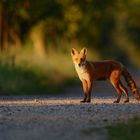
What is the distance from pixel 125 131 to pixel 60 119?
2.02 meters

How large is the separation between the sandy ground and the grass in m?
0.16

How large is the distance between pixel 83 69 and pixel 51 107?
1372 mm

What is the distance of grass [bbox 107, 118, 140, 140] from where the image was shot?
14.8 metres

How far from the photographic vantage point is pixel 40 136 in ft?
48.7

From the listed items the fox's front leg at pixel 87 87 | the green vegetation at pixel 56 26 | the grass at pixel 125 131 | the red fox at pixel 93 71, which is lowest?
the grass at pixel 125 131

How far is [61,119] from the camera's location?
16.8m

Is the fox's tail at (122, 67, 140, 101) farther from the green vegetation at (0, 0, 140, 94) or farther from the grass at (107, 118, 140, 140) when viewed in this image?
the green vegetation at (0, 0, 140, 94)

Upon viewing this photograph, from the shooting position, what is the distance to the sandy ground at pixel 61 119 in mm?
15021

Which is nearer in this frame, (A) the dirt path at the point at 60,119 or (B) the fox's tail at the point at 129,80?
(A) the dirt path at the point at 60,119

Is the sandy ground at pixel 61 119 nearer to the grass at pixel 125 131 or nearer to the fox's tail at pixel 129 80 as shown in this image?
the grass at pixel 125 131

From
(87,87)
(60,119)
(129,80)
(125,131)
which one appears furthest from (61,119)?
(129,80)

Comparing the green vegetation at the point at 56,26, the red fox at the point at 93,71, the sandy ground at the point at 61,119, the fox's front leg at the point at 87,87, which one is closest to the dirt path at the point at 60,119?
the sandy ground at the point at 61,119

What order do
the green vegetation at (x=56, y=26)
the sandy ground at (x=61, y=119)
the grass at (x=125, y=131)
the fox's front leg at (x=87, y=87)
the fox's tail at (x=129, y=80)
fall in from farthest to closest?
the green vegetation at (x=56, y=26) < the fox's tail at (x=129, y=80) < the fox's front leg at (x=87, y=87) < the sandy ground at (x=61, y=119) < the grass at (x=125, y=131)

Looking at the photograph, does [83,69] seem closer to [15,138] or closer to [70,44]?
[15,138]
